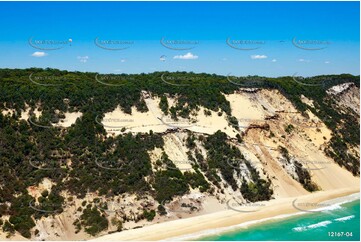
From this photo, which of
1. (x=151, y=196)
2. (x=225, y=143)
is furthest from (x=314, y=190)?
(x=151, y=196)

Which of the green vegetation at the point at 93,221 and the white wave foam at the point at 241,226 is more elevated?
the green vegetation at the point at 93,221

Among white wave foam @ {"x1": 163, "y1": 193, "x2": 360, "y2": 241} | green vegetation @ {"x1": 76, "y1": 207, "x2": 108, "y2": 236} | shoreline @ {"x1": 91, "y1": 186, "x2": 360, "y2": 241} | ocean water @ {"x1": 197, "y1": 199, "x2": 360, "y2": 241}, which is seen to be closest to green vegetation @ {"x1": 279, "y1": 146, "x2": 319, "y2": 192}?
shoreline @ {"x1": 91, "y1": 186, "x2": 360, "y2": 241}

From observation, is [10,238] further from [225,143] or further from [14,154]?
[225,143]

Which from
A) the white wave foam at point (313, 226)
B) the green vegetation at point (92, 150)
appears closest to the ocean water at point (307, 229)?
the white wave foam at point (313, 226)

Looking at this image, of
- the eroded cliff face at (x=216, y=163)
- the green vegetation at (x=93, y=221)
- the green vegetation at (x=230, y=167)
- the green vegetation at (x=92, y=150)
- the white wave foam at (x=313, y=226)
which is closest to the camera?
the green vegetation at (x=93, y=221)

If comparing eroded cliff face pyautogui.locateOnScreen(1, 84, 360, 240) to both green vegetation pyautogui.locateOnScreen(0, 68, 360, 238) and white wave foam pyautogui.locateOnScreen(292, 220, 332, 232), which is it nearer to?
green vegetation pyautogui.locateOnScreen(0, 68, 360, 238)

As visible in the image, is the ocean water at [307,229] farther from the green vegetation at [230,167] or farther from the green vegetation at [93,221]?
the green vegetation at [93,221]
